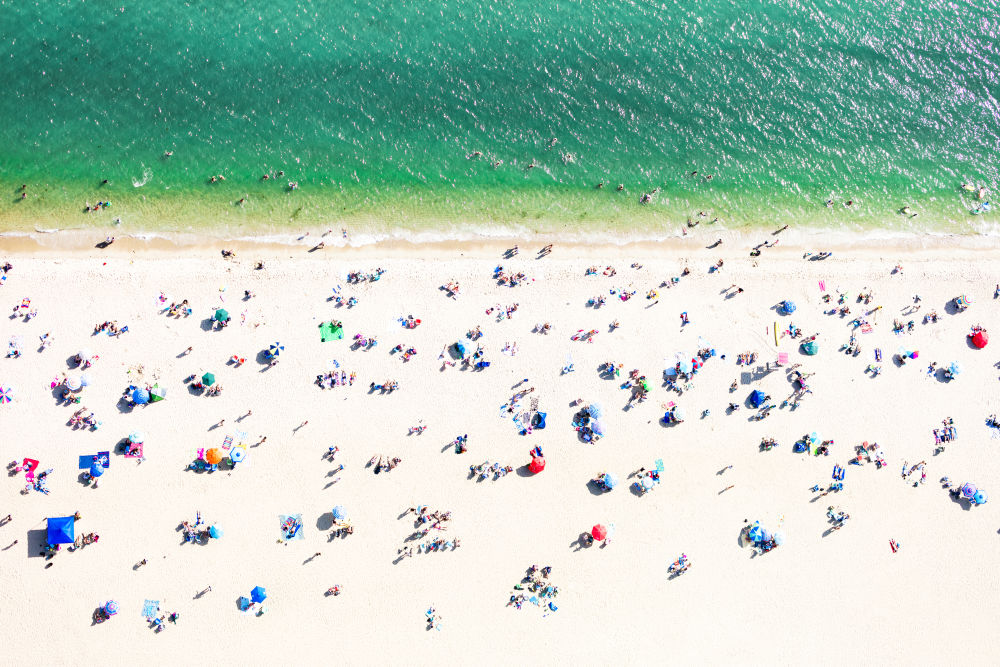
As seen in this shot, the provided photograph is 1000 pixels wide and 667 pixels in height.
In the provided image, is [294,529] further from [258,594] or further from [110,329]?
[110,329]

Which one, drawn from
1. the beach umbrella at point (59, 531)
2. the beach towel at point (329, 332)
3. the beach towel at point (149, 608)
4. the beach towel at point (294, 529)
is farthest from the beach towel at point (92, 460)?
the beach towel at point (329, 332)

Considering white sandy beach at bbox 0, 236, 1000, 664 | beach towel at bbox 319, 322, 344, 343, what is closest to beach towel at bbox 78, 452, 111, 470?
white sandy beach at bbox 0, 236, 1000, 664

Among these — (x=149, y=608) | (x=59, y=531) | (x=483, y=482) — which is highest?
(x=483, y=482)

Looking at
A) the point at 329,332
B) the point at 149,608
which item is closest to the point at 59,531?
the point at 149,608

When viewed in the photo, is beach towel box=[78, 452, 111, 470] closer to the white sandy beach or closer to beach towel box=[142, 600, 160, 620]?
the white sandy beach

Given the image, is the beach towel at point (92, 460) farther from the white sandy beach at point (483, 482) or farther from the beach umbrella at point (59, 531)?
the beach umbrella at point (59, 531)
